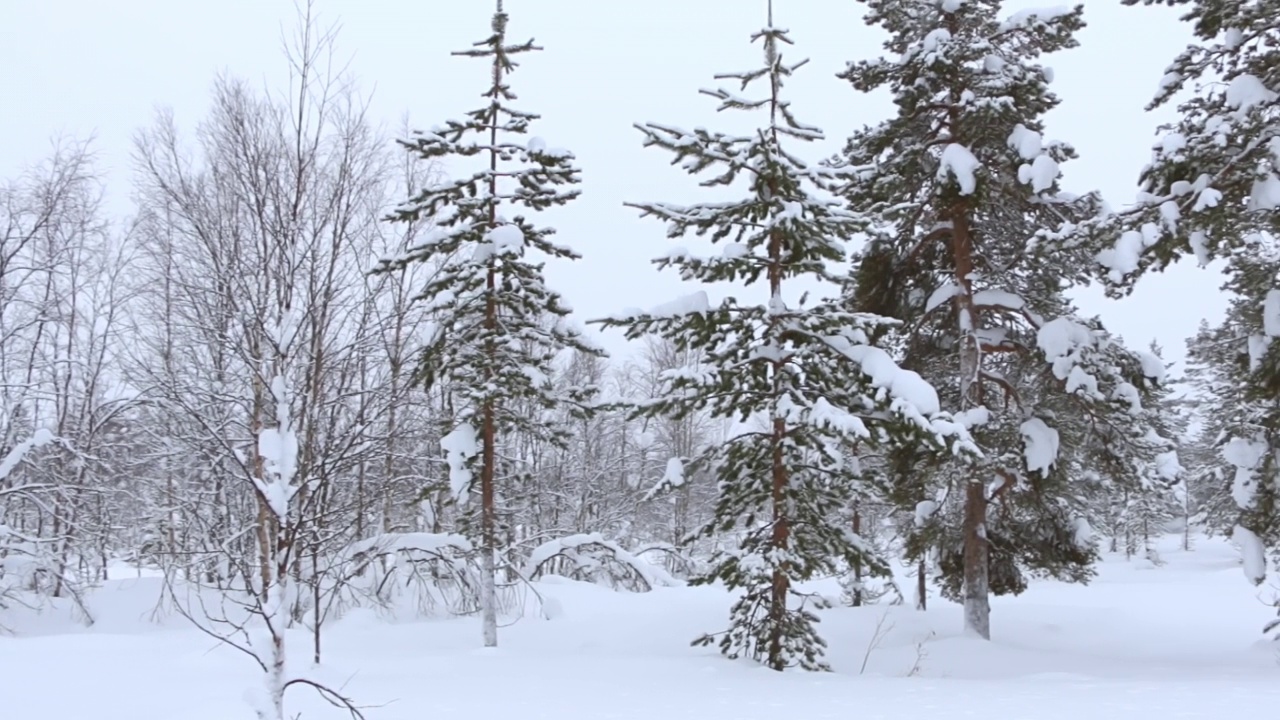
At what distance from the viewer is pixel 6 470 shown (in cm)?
1440

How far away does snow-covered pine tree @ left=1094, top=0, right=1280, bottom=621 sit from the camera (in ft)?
31.1

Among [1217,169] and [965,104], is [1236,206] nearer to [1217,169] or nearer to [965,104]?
[1217,169]

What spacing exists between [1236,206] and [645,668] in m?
8.94

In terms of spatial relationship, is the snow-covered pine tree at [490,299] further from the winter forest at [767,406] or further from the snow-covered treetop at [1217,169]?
the snow-covered treetop at [1217,169]

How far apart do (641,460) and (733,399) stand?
27352mm

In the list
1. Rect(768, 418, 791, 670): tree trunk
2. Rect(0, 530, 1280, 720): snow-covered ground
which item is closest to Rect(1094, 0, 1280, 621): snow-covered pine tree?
Rect(0, 530, 1280, 720): snow-covered ground

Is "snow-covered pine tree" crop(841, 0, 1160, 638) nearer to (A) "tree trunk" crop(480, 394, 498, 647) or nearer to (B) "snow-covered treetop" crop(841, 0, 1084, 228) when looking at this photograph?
(B) "snow-covered treetop" crop(841, 0, 1084, 228)

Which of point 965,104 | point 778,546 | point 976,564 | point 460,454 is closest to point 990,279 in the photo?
point 965,104

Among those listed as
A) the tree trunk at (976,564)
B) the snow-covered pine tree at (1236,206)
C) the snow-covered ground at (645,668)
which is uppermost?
the snow-covered pine tree at (1236,206)

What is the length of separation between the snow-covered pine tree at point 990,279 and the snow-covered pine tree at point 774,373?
1.94m

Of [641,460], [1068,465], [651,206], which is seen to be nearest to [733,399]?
[651,206]

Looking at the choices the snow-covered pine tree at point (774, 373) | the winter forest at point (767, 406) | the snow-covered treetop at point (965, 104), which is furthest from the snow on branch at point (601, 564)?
the snow-covered treetop at point (965, 104)

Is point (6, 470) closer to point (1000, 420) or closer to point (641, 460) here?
point (1000, 420)

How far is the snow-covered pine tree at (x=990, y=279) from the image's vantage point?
458 inches
